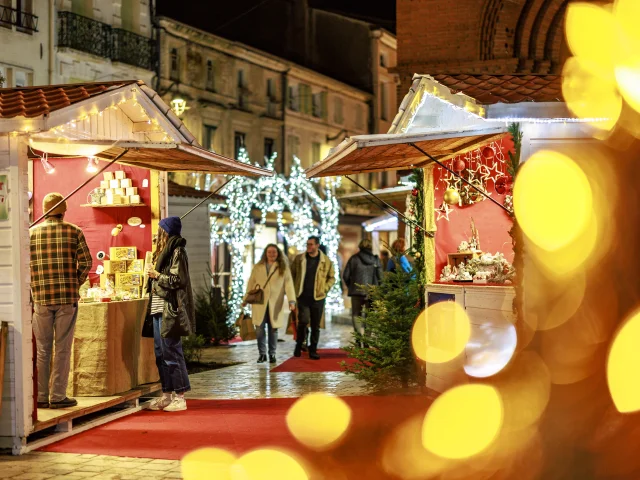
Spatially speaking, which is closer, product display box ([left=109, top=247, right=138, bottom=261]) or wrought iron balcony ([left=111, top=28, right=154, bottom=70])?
product display box ([left=109, top=247, right=138, bottom=261])

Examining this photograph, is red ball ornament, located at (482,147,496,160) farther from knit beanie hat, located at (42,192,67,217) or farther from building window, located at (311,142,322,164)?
building window, located at (311,142,322,164)

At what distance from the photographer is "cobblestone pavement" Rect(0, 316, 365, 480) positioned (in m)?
7.84

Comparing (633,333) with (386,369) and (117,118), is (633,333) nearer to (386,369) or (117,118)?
(386,369)

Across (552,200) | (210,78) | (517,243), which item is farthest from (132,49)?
(552,200)

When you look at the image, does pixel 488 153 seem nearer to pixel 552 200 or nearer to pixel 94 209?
pixel 552 200

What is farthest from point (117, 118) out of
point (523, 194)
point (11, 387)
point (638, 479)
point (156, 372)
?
point (638, 479)

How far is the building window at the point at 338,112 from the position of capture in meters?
51.0

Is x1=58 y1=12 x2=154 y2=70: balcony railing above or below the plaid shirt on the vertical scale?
above

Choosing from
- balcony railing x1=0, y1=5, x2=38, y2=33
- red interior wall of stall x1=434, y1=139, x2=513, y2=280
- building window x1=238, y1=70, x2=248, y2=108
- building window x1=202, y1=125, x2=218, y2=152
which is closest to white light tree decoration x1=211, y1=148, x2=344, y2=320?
balcony railing x1=0, y1=5, x2=38, y2=33

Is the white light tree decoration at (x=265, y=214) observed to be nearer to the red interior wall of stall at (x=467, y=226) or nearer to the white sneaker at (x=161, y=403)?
the red interior wall of stall at (x=467, y=226)

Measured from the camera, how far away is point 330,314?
3038cm

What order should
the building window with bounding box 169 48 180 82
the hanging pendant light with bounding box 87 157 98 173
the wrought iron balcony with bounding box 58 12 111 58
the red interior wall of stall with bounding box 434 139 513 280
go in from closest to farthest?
the hanging pendant light with bounding box 87 157 98 173, the red interior wall of stall with bounding box 434 139 513 280, the wrought iron balcony with bounding box 58 12 111 58, the building window with bounding box 169 48 180 82

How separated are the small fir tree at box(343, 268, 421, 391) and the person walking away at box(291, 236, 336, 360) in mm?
3867

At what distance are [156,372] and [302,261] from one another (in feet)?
17.9
